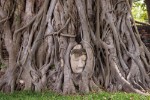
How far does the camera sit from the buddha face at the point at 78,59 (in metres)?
6.78

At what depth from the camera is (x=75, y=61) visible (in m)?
6.82

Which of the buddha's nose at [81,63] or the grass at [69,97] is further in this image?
the buddha's nose at [81,63]

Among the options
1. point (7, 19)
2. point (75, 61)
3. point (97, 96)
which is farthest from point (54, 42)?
point (97, 96)

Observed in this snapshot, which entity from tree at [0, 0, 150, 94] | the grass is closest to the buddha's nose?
tree at [0, 0, 150, 94]

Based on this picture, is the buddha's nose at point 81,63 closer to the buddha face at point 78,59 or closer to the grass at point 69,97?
the buddha face at point 78,59

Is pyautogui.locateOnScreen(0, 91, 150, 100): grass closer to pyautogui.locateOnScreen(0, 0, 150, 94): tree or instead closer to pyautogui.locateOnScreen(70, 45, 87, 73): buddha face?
pyautogui.locateOnScreen(0, 0, 150, 94): tree

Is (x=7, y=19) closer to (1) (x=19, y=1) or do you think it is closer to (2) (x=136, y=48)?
(1) (x=19, y=1)

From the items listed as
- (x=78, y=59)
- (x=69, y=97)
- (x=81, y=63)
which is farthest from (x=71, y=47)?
(x=69, y=97)

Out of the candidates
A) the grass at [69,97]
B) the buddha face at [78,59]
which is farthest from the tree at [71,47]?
the grass at [69,97]

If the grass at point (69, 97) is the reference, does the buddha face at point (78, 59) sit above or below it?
above

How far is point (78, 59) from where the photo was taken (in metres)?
6.82

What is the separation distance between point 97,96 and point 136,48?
2.17 meters

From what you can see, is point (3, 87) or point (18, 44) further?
point (18, 44)

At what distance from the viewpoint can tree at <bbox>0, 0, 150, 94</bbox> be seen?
6.80 meters
